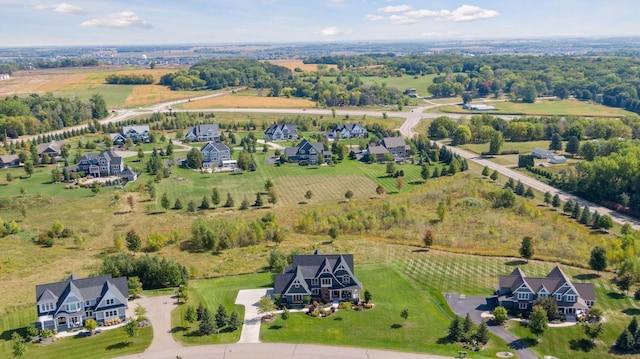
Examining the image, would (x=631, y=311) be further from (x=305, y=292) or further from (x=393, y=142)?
(x=393, y=142)

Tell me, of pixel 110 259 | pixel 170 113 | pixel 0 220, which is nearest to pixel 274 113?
pixel 170 113

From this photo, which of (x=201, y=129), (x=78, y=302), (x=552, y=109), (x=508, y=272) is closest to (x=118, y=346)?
(x=78, y=302)

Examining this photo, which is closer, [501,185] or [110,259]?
[110,259]

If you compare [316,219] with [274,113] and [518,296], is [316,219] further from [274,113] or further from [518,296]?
[274,113]

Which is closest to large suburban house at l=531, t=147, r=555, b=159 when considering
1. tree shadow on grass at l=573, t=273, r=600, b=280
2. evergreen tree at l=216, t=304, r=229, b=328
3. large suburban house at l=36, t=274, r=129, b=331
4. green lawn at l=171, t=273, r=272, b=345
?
tree shadow on grass at l=573, t=273, r=600, b=280

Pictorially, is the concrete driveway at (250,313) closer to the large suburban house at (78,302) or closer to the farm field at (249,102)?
the large suburban house at (78,302)
